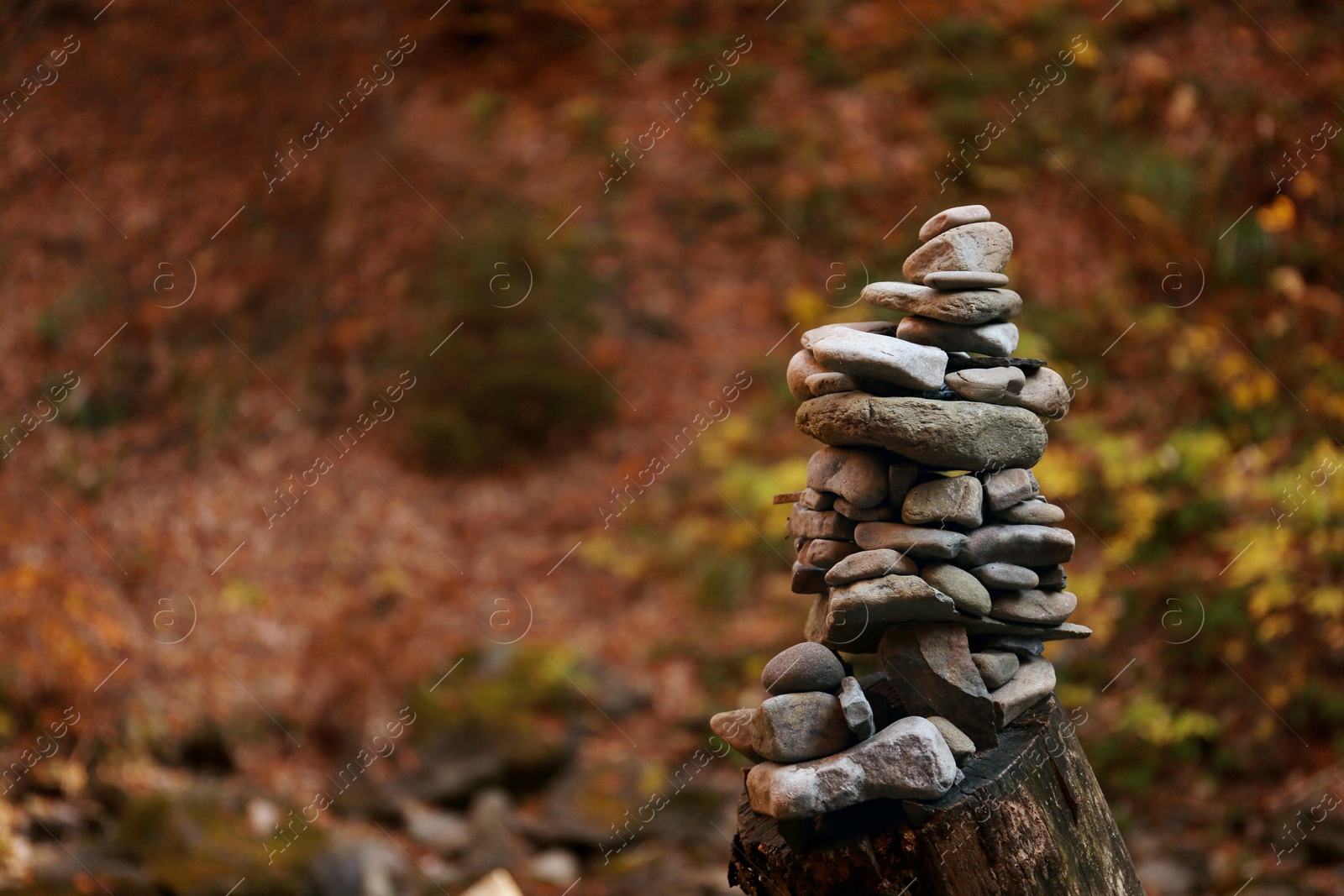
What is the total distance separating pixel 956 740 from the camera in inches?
97.0

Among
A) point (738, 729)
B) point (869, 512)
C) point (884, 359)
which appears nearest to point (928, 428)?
point (884, 359)

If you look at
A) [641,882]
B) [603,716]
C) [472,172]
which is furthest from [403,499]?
[641,882]

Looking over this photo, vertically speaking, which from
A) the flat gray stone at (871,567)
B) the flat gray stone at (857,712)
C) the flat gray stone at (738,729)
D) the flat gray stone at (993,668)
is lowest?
the flat gray stone at (993,668)

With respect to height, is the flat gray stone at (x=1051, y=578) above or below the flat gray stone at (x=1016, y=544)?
below

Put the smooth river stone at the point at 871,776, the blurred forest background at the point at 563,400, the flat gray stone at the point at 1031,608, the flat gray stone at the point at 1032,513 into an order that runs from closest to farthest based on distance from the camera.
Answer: the smooth river stone at the point at 871,776 < the flat gray stone at the point at 1031,608 < the flat gray stone at the point at 1032,513 < the blurred forest background at the point at 563,400

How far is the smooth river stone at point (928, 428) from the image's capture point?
252 cm

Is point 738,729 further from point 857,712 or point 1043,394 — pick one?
point 1043,394

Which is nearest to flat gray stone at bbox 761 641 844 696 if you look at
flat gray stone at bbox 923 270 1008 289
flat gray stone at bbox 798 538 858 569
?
flat gray stone at bbox 798 538 858 569

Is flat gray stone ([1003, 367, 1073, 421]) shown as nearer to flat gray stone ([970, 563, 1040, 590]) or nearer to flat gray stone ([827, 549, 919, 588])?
flat gray stone ([970, 563, 1040, 590])

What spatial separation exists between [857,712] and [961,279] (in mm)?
1136

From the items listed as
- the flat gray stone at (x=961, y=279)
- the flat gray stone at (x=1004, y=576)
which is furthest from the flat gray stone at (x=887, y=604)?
the flat gray stone at (x=961, y=279)

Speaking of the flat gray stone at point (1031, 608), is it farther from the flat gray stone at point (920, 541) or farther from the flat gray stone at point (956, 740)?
the flat gray stone at point (956, 740)

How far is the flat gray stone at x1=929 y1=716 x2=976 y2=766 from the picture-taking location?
2.45 meters

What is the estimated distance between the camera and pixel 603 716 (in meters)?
7.43
